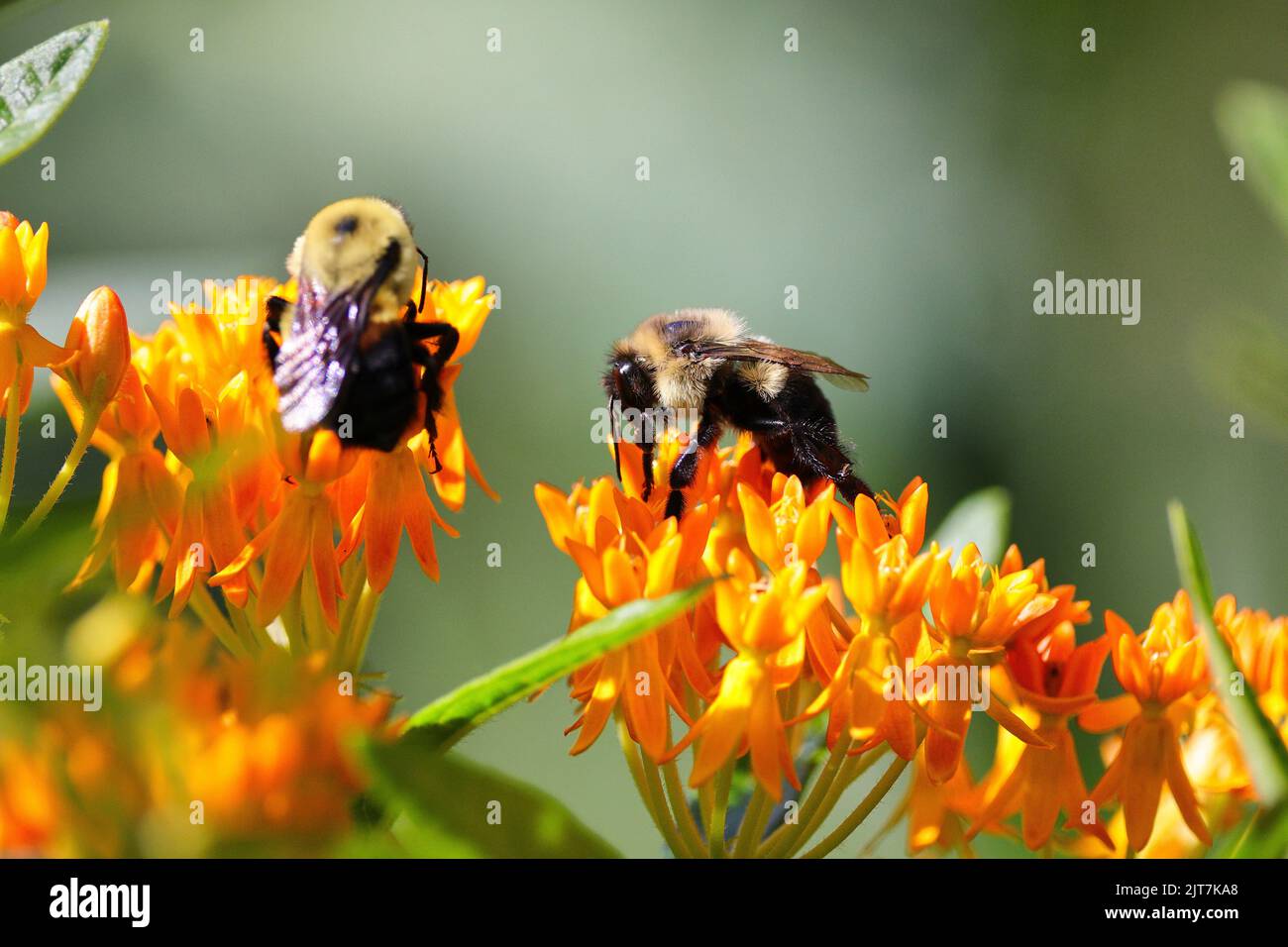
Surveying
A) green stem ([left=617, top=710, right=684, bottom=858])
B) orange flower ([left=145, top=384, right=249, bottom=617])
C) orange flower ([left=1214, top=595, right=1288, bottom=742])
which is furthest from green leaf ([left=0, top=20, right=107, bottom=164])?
orange flower ([left=1214, top=595, right=1288, bottom=742])

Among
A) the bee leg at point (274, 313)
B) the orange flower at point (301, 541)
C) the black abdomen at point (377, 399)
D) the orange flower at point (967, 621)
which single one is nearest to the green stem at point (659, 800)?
the orange flower at point (967, 621)

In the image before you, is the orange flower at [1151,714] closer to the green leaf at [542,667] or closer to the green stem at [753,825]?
the green stem at [753,825]

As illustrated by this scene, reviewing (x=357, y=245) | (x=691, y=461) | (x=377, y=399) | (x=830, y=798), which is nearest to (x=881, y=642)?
(x=830, y=798)

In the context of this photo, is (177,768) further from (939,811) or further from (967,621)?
(939,811)

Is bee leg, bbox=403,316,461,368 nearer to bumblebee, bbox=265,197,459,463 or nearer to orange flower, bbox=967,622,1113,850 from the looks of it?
bumblebee, bbox=265,197,459,463
